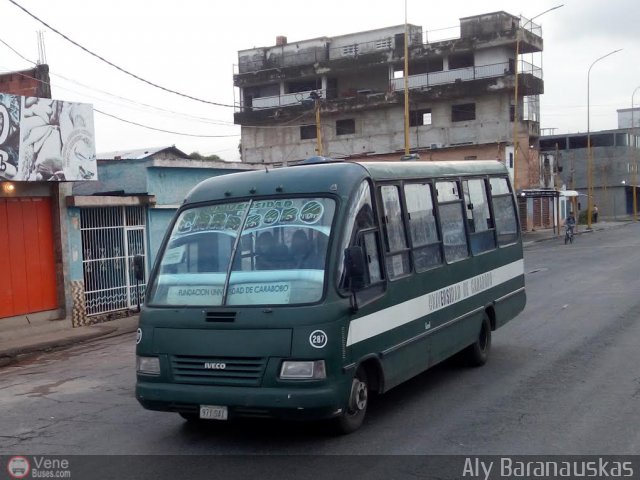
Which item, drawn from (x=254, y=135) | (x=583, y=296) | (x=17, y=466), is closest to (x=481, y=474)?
(x=17, y=466)

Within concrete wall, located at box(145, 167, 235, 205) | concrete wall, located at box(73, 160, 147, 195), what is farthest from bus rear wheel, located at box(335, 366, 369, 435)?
concrete wall, located at box(73, 160, 147, 195)

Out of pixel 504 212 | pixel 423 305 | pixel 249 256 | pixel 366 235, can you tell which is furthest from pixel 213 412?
pixel 504 212

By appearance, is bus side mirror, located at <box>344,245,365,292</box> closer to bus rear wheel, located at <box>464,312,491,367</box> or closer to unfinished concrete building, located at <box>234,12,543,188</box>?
bus rear wheel, located at <box>464,312,491,367</box>

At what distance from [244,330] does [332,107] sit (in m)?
47.1

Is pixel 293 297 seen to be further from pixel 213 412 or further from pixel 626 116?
pixel 626 116

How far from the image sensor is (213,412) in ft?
22.0

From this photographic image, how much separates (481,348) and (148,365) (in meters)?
4.95

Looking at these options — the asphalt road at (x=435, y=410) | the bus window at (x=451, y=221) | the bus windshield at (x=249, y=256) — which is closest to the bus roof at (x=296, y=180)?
the bus windshield at (x=249, y=256)

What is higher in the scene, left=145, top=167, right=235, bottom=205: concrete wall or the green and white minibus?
left=145, top=167, right=235, bottom=205: concrete wall

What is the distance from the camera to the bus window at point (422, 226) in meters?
8.58

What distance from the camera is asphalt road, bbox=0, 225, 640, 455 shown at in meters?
6.89

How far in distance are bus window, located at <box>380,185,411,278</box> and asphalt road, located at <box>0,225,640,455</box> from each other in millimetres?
1497

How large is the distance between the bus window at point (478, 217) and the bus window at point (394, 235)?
6.77 feet

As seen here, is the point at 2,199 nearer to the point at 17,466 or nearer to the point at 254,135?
the point at 17,466
